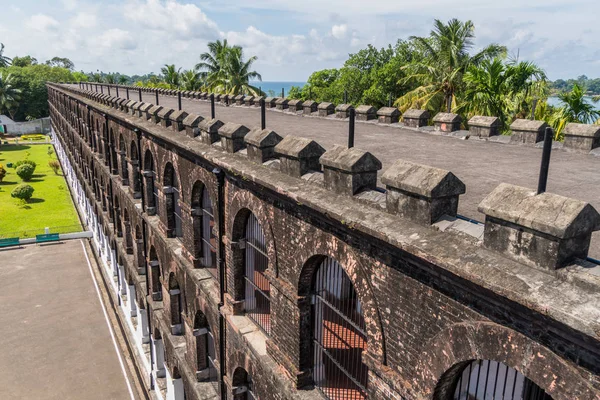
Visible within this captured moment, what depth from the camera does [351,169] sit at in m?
6.32

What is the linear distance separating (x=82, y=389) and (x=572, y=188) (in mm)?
19357

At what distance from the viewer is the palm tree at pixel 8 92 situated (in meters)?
82.6

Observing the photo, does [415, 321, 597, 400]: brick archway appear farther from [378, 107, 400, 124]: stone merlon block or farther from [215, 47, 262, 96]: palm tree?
[215, 47, 262, 96]: palm tree

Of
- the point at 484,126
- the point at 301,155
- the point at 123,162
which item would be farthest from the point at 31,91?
the point at 301,155

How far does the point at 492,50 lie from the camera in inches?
1111

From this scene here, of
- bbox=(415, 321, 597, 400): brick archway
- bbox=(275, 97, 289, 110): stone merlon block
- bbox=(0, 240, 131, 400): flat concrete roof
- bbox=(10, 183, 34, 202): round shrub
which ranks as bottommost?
bbox=(0, 240, 131, 400): flat concrete roof

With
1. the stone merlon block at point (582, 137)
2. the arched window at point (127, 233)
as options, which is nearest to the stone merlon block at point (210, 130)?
the stone merlon block at point (582, 137)

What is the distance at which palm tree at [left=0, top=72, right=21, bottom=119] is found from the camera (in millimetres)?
82625

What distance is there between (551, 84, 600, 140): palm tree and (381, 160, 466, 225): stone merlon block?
460 inches

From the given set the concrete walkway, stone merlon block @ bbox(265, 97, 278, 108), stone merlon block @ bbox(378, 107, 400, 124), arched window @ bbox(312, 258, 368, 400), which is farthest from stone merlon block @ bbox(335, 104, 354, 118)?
arched window @ bbox(312, 258, 368, 400)

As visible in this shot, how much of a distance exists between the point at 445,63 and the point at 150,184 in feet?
65.5

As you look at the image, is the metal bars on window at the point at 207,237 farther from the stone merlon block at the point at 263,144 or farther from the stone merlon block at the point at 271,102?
the stone merlon block at the point at 271,102

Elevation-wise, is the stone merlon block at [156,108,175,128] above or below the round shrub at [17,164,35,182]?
above

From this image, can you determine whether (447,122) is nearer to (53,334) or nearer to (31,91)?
(53,334)
